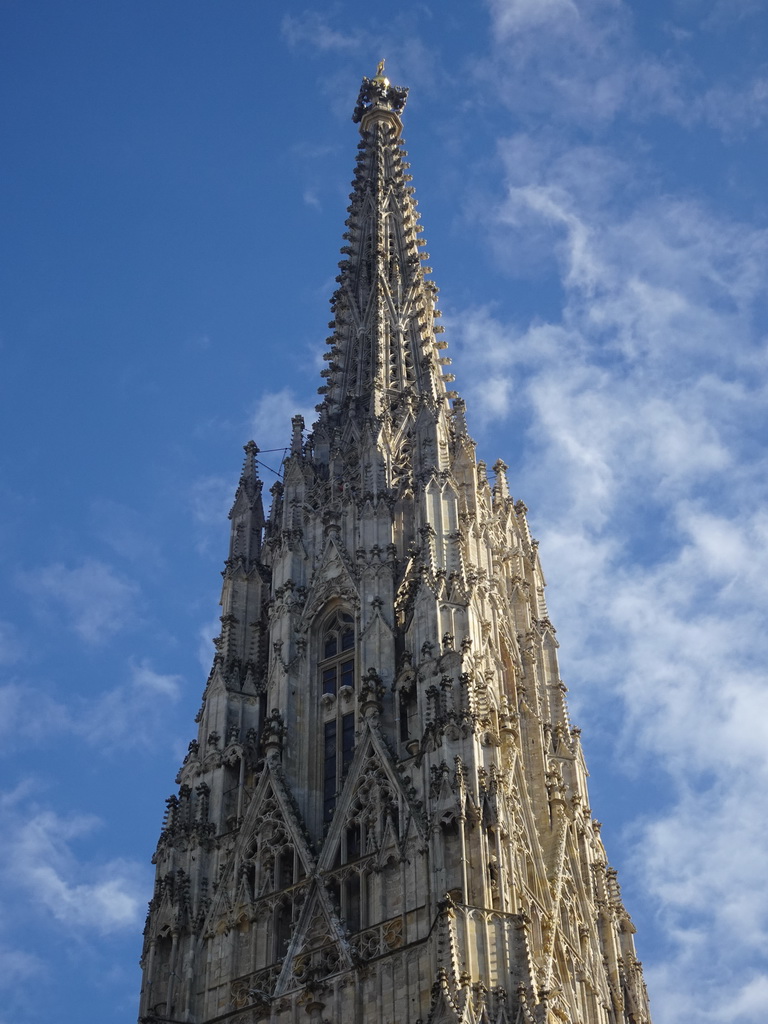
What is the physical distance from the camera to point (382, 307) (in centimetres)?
6512

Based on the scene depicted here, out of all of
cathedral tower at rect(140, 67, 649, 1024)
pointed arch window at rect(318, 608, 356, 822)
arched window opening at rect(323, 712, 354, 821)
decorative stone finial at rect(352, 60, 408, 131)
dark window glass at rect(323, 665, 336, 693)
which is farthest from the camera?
decorative stone finial at rect(352, 60, 408, 131)

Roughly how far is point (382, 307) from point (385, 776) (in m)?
25.0

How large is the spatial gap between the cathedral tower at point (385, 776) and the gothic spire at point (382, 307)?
1.67 feet

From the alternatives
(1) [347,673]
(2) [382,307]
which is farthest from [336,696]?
(2) [382,307]

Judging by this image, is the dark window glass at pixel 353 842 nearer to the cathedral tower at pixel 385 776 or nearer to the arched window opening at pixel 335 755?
the cathedral tower at pixel 385 776

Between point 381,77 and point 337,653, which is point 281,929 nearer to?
point 337,653

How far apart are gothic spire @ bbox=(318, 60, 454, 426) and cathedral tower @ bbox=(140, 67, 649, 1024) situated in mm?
510

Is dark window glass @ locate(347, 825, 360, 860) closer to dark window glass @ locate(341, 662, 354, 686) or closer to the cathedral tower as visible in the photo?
the cathedral tower

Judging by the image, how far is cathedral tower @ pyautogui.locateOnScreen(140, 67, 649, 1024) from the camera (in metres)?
39.8

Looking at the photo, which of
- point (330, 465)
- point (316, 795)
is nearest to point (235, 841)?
point (316, 795)

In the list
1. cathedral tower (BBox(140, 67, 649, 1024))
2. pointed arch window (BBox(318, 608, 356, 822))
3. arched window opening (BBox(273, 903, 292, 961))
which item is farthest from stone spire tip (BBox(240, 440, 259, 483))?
arched window opening (BBox(273, 903, 292, 961))

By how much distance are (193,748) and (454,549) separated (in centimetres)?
863

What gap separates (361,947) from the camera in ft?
132

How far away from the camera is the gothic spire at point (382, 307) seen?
61125 mm
